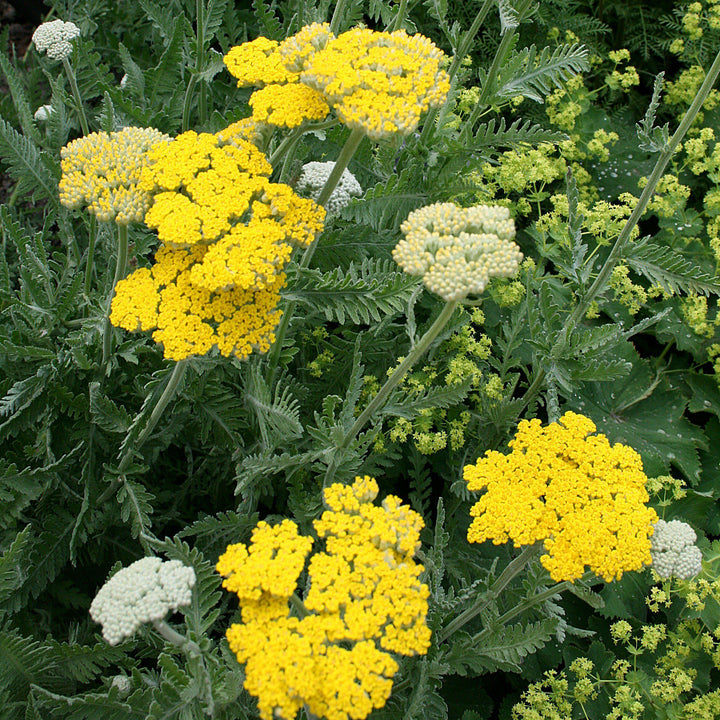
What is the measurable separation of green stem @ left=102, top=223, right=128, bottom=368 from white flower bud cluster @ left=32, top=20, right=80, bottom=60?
130 cm

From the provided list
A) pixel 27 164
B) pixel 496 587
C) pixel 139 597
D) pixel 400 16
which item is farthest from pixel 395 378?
pixel 27 164

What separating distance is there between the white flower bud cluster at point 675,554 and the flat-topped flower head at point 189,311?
149 cm

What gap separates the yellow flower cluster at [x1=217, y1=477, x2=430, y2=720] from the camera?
165 centimetres

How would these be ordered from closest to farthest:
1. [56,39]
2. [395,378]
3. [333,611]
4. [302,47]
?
[333,611] < [395,378] < [302,47] < [56,39]

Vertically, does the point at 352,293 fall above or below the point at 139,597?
above

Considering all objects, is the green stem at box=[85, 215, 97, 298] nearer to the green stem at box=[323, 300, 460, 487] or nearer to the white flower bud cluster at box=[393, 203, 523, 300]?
the green stem at box=[323, 300, 460, 487]

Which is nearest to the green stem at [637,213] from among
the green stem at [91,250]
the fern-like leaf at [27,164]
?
the green stem at [91,250]

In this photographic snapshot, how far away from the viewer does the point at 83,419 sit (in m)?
2.76

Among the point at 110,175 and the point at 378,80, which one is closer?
the point at 378,80

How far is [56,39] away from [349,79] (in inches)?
72.3

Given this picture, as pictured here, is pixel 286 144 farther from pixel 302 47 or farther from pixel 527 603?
pixel 527 603

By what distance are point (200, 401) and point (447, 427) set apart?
117 centimetres

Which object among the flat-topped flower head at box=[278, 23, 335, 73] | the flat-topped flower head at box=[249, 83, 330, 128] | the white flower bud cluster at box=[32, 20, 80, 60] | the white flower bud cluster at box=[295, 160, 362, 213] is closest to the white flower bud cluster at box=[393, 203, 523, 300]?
the flat-topped flower head at box=[249, 83, 330, 128]

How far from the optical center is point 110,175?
86.0 inches
